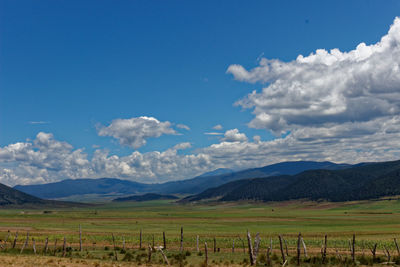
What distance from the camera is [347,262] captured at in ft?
124

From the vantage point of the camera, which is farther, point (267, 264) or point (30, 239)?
point (30, 239)

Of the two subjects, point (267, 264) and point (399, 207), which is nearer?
point (267, 264)

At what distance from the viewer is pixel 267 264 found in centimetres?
3638

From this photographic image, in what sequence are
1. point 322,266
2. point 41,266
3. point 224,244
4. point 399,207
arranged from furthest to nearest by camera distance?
1. point 399,207
2. point 224,244
3. point 322,266
4. point 41,266

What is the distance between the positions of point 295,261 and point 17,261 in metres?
25.8

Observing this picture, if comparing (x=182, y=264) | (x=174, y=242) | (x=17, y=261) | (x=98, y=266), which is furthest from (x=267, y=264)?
(x=174, y=242)

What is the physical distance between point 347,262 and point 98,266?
2280cm

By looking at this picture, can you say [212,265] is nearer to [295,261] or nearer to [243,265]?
[243,265]

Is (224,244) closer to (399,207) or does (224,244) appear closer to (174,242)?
(174,242)

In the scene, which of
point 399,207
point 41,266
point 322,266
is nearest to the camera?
point 41,266

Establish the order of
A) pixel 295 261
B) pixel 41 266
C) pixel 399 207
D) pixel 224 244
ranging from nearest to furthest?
pixel 41 266, pixel 295 261, pixel 224 244, pixel 399 207

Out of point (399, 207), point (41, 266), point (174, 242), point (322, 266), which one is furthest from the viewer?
point (399, 207)

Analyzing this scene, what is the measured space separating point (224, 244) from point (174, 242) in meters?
8.86

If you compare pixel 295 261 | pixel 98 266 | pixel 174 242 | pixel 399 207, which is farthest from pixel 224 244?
pixel 399 207
